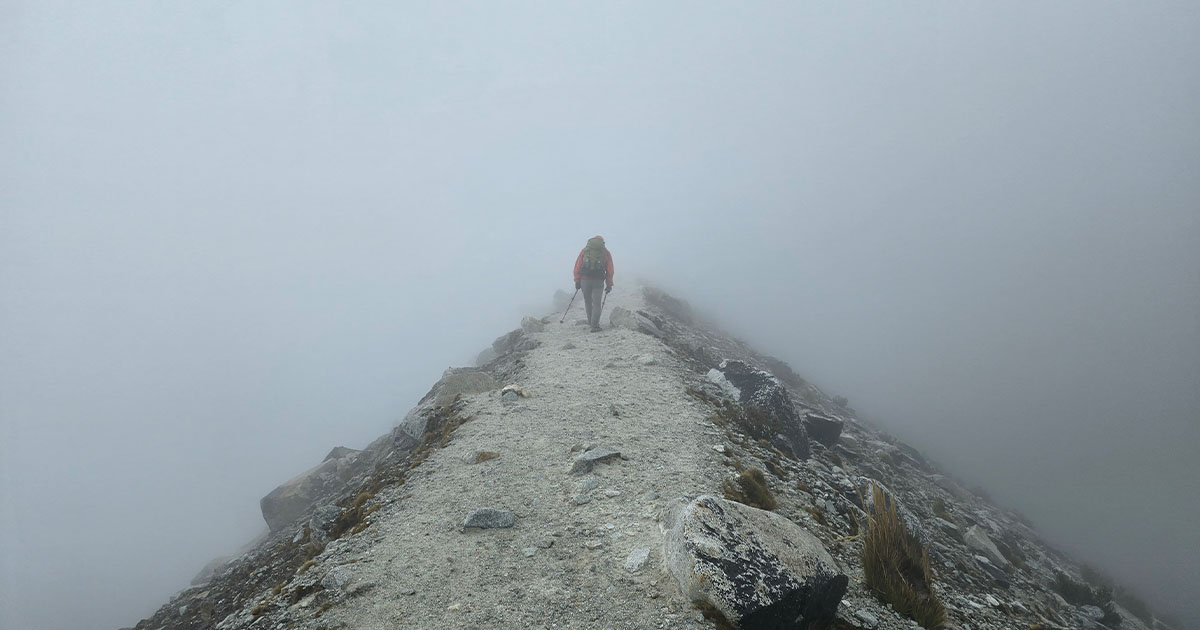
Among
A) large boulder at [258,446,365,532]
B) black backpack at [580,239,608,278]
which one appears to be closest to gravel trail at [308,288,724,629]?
large boulder at [258,446,365,532]

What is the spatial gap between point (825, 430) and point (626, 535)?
10.2 m

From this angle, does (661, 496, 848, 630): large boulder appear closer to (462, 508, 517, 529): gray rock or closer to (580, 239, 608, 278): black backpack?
(462, 508, 517, 529): gray rock

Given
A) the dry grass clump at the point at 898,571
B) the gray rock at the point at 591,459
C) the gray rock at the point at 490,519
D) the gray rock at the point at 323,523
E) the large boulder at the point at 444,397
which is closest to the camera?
the dry grass clump at the point at 898,571

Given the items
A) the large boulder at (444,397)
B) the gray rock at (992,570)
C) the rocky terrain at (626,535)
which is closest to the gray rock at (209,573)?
the rocky terrain at (626,535)

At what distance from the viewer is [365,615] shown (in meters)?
5.71

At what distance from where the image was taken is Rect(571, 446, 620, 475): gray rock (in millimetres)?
9008

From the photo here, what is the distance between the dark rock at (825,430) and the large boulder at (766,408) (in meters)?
1.30

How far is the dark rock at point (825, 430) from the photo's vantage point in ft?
47.7

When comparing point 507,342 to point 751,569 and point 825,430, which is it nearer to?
point 825,430

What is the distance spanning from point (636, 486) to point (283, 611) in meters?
5.03

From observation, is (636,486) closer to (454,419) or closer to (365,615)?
(365,615)

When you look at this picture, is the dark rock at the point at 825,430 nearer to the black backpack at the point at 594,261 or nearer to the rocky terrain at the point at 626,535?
the rocky terrain at the point at 626,535

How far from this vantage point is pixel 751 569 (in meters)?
4.96

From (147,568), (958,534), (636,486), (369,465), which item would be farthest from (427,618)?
(147,568)
